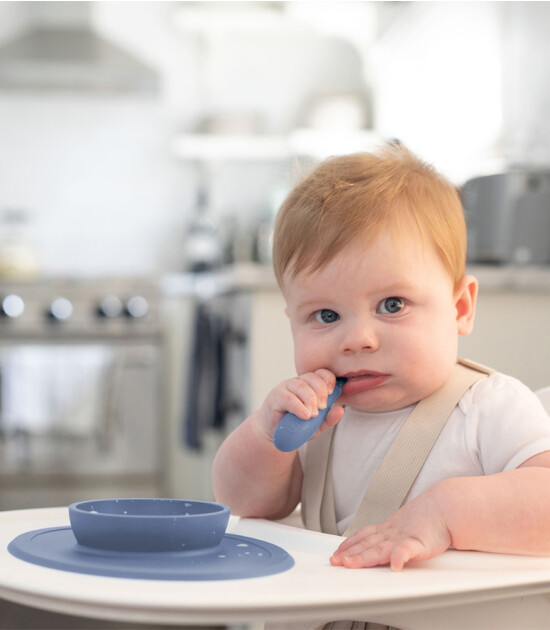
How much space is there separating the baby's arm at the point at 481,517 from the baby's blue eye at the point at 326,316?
8.9 inches

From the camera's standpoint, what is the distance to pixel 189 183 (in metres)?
4.04

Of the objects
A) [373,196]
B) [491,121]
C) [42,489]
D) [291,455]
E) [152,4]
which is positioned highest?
[152,4]

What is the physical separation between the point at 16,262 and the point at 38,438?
0.81m

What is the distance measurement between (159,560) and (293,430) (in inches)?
6.9

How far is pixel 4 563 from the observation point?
1.78ft

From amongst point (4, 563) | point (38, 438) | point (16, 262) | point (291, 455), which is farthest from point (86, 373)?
point (4, 563)

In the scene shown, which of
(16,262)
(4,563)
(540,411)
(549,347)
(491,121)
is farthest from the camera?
(16,262)

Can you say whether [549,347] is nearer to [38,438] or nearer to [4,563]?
[4,563]

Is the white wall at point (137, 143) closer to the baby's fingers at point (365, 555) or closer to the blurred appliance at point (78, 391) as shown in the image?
the blurred appliance at point (78, 391)

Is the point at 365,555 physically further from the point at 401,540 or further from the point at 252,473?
the point at 252,473

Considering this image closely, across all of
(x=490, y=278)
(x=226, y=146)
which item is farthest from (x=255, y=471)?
(x=226, y=146)

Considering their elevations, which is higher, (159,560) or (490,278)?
(490,278)

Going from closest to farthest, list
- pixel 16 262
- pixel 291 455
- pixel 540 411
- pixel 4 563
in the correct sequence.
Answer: pixel 4 563 → pixel 540 411 → pixel 291 455 → pixel 16 262

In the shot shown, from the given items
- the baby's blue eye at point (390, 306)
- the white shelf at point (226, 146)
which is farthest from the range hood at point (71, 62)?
the baby's blue eye at point (390, 306)
